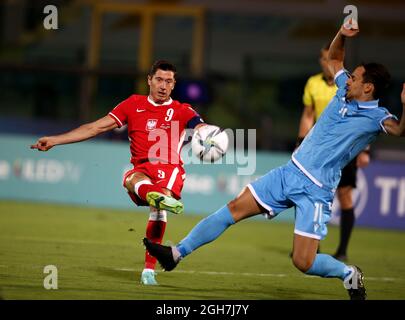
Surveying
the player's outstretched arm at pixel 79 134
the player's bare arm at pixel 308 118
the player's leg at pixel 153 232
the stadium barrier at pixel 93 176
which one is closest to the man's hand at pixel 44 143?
the player's outstretched arm at pixel 79 134

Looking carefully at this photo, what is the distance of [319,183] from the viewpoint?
Answer: 8.16 m

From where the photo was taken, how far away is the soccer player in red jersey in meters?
9.05

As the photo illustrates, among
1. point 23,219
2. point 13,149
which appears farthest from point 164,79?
point 13,149

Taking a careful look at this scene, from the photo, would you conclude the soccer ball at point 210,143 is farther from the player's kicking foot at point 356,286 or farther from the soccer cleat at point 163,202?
the player's kicking foot at point 356,286

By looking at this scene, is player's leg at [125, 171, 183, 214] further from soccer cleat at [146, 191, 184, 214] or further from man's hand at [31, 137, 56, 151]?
man's hand at [31, 137, 56, 151]

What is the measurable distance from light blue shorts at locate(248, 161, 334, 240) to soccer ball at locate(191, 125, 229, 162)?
0.72 metres

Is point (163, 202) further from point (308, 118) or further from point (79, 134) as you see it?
point (308, 118)

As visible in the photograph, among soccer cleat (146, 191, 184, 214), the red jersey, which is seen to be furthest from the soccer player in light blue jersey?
the red jersey

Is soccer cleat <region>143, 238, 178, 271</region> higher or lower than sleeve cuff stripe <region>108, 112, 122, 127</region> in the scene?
lower

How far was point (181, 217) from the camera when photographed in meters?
17.0

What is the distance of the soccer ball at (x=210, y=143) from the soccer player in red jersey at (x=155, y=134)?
0.59ft

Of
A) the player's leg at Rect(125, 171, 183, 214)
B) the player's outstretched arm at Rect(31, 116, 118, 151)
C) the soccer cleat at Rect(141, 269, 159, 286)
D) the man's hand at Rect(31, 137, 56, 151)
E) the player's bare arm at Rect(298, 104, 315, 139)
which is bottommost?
the soccer cleat at Rect(141, 269, 159, 286)
